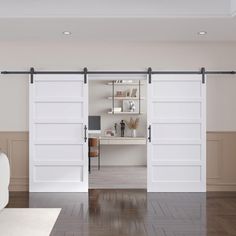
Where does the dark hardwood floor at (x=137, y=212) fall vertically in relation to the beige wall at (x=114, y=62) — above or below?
below

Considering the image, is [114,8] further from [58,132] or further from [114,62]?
[58,132]

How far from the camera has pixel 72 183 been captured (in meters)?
6.93

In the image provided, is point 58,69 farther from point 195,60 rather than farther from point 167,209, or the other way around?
point 167,209

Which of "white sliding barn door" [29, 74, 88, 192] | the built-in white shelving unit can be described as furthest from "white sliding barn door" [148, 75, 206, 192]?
the built-in white shelving unit

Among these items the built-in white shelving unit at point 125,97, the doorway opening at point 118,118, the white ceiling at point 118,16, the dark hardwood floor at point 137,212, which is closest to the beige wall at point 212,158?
the dark hardwood floor at point 137,212

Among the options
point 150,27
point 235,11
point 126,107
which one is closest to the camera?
point 235,11

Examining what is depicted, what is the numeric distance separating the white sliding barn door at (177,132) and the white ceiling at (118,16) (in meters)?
1.17

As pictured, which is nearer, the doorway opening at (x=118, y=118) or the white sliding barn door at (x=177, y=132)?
the white sliding barn door at (x=177, y=132)

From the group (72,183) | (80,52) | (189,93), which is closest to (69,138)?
(72,183)

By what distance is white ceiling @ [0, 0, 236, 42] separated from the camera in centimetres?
532

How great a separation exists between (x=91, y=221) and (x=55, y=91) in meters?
2.75

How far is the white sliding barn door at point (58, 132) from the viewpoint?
693cm

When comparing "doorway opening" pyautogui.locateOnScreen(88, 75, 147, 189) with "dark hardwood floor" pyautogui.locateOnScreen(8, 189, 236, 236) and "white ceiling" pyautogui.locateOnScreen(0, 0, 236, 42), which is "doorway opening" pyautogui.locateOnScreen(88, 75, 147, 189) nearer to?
"dark hardwood floor" pyautogui.locateOnScreen(8, 189, 236, 236)

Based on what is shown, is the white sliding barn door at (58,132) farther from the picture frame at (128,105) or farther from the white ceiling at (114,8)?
the picture frame at (128,105)
